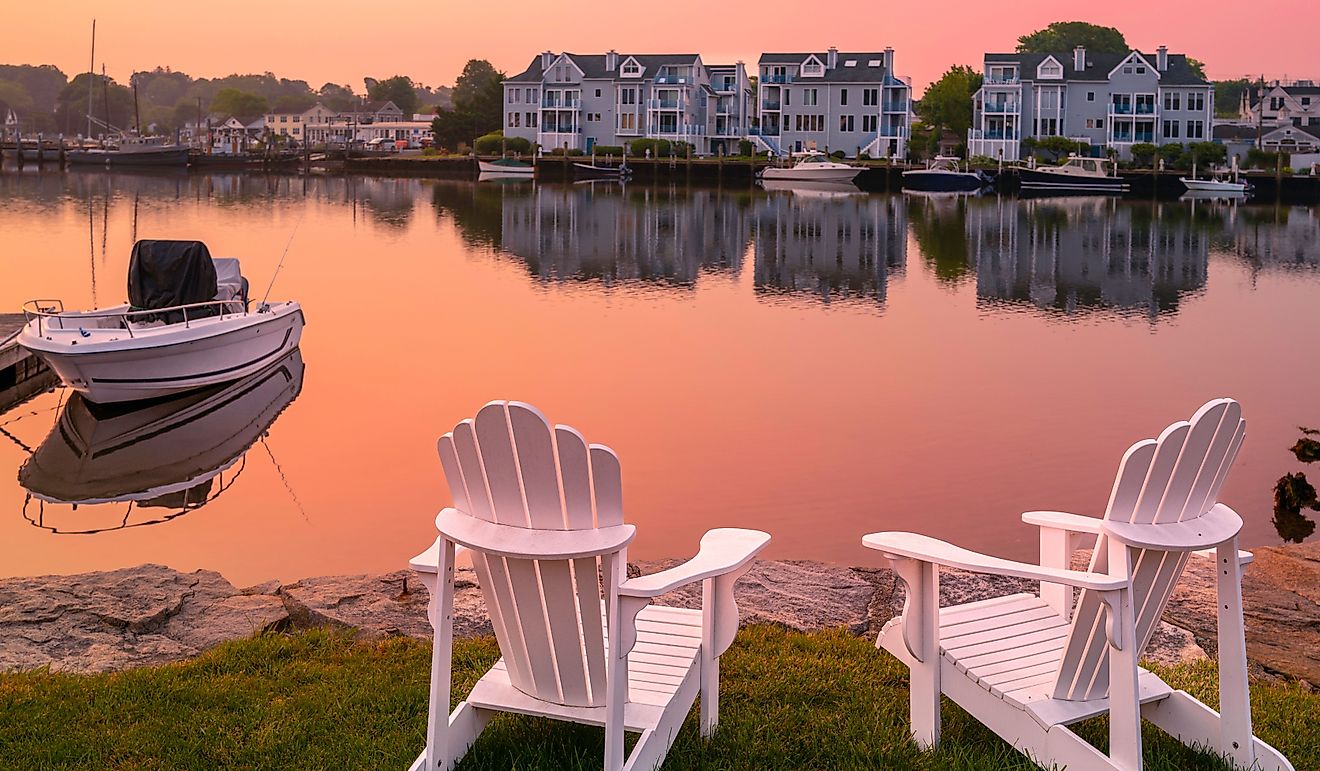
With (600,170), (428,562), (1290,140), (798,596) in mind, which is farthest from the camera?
(1290,140)

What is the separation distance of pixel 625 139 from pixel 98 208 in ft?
155

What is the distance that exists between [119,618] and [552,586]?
3.36m

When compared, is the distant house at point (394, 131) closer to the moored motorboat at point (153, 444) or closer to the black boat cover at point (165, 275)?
the black boat cover at point (165, 275)

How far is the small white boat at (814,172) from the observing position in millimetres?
86688

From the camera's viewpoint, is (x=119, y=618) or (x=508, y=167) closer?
(x=119, y=618)

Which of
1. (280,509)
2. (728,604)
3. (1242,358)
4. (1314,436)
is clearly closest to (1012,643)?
(728,604)

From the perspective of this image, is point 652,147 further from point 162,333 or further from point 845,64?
point 162,333

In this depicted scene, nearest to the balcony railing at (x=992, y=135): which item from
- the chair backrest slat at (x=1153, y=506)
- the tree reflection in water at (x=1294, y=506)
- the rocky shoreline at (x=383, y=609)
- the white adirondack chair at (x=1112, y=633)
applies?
the tree reflection in water at (x=1294, y=506)

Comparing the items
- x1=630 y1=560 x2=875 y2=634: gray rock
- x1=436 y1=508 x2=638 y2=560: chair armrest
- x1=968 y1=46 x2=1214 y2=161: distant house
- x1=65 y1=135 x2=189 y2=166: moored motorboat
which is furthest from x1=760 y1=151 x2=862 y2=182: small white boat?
x1=436 y1=508 x2=638 y2=560: chair armrest

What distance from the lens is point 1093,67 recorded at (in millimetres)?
94250

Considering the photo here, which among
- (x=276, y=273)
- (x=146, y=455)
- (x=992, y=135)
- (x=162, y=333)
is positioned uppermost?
(x=992, y=135)

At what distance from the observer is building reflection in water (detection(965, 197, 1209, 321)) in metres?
34.2

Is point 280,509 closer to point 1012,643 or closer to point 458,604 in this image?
point 458,604

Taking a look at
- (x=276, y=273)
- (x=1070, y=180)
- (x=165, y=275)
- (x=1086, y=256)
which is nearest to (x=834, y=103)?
(x=1070, y=180)
